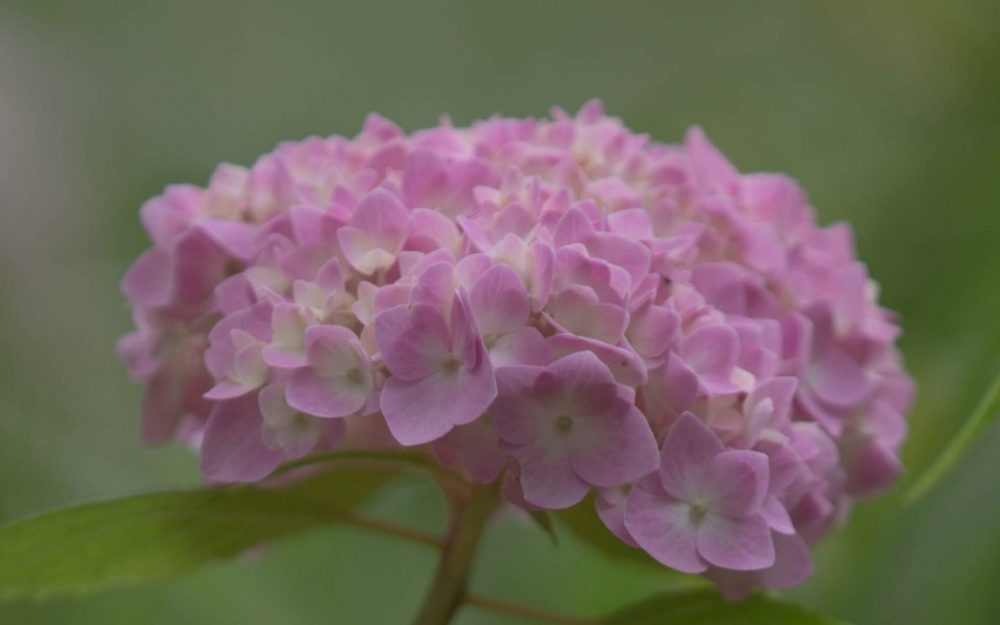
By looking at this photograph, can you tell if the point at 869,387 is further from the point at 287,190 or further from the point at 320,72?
A: the point at 320,72

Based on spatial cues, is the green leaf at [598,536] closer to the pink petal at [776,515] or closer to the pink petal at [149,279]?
the pink petal at [776,515]

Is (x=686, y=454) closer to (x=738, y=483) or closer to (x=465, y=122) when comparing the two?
(x=738, y=483)

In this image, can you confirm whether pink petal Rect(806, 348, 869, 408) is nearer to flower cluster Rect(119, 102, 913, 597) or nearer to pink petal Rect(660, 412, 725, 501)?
flower cluster Rect(119, 102, 913, 597)

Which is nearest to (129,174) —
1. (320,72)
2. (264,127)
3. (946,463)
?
(264,127)

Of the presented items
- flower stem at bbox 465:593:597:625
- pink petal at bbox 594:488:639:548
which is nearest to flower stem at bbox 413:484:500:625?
flower stem at bbox 465:593:597:625

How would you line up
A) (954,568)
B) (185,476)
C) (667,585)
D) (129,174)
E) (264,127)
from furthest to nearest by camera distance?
1. (264,127)
2. (129,174)
3. (185,476)
4. (667,585)
5. (954,568)

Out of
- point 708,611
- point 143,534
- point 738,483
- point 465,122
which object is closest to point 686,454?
point 738,483
